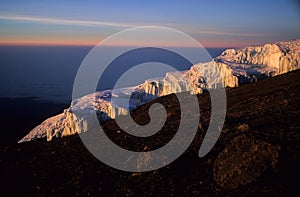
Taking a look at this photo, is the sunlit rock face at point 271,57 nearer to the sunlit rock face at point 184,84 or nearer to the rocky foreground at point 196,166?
the sunlit rock face at point 184,84

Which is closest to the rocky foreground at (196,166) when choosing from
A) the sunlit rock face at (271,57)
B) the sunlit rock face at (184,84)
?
the sunlit rock face at (184,84)

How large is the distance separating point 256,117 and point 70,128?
54254mm

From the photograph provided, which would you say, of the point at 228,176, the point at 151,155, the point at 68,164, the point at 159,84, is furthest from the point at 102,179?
the point at 159,84

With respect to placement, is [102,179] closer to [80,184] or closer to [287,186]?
[80,184]

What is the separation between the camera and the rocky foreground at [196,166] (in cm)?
1162

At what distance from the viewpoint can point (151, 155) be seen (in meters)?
15.6

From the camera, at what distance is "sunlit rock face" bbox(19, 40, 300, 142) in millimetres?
78394

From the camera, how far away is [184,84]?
106750mm

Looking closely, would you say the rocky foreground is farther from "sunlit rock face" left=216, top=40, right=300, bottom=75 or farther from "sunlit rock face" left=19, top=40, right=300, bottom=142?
"sunlit rock face" left=216, top=40, right=300, bottom=75

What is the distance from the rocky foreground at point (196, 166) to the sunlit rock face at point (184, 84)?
163ft

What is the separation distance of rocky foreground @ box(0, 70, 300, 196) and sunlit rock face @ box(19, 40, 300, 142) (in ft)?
163

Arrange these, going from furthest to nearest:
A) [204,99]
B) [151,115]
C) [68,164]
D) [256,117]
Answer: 1. [204,99]
2. [151,115]
3. [256,117]
4. [68,164]

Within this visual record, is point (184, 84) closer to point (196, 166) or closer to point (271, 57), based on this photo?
point (271, 57)

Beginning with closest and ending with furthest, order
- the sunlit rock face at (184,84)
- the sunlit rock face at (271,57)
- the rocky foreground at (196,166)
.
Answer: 1. the rocky foreground at (196,166)
2. the sunlit rock face at (184,84)
3. the sunlit rock face at (271,57)
